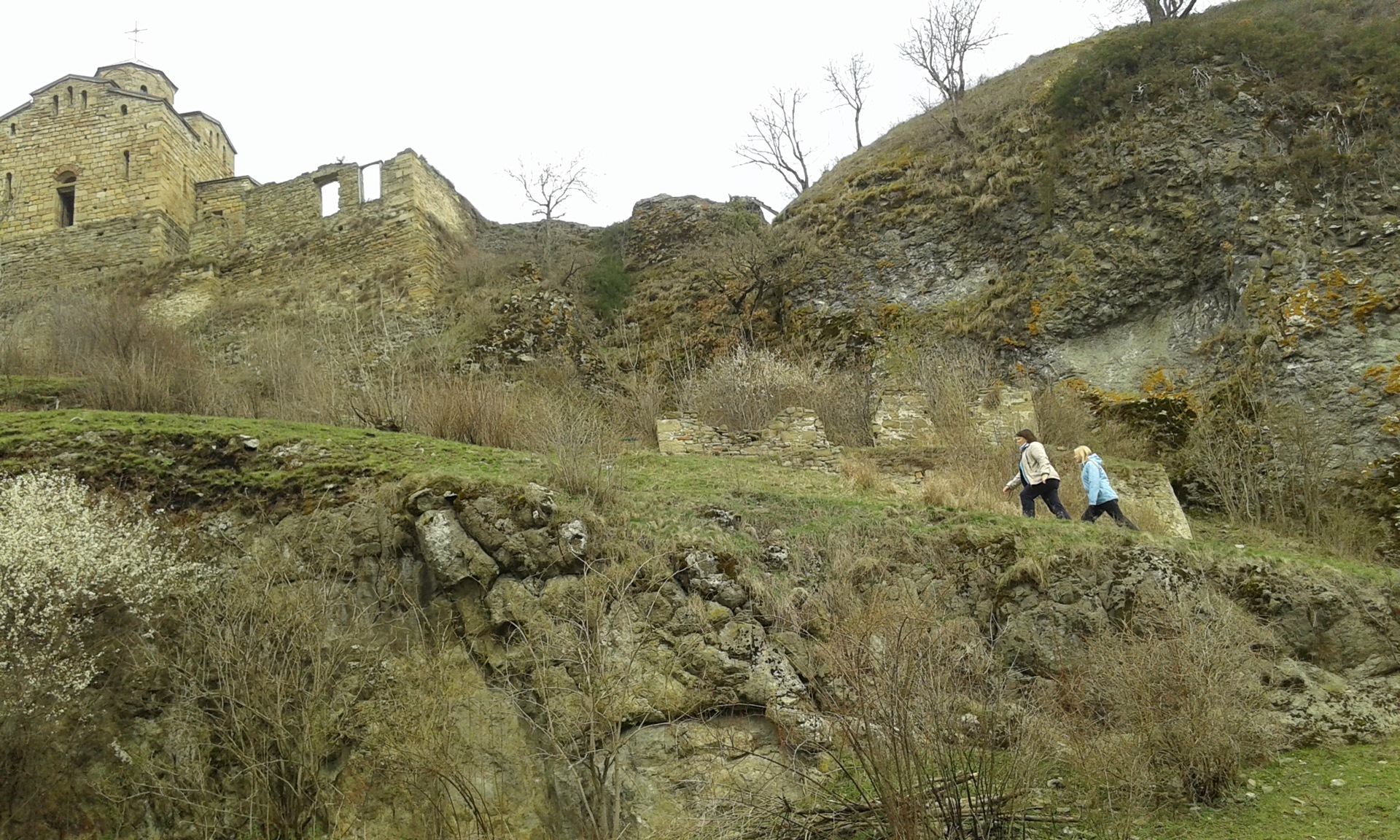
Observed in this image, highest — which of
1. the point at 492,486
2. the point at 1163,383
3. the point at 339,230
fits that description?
the point at 339,230

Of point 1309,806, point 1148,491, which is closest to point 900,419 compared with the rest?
point 1148,491

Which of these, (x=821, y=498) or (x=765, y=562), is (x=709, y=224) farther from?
(x=765, y=562)

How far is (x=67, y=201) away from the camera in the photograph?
2723 cm

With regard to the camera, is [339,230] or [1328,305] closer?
[1328,305]

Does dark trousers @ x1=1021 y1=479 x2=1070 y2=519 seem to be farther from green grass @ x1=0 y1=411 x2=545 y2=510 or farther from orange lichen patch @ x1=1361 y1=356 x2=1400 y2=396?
orange lichen patch @ x1=1361 y1=356 x2=1400 y2=396

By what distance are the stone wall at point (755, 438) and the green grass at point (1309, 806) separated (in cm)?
813

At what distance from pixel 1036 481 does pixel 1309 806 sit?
527 centimetres

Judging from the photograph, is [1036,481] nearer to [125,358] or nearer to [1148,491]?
[1148,491]

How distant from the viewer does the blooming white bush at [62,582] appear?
974 centimetres

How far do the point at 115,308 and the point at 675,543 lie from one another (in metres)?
15.1

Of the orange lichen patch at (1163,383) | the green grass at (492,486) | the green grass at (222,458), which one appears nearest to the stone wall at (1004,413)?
the orange lichen patch at (1163,383)

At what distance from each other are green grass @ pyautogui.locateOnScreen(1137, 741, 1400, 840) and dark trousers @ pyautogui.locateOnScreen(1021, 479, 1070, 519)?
4178 millimetres

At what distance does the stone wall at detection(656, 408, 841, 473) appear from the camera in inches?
658

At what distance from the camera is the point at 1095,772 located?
8.63m
